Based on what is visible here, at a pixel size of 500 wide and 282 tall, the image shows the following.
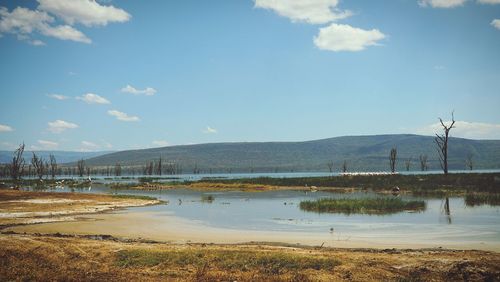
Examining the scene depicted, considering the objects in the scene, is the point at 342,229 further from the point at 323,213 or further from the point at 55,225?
the point at 55,225

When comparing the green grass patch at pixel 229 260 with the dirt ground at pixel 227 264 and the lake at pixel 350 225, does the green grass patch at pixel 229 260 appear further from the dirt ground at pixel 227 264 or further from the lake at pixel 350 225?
the lake at pixel 350 225

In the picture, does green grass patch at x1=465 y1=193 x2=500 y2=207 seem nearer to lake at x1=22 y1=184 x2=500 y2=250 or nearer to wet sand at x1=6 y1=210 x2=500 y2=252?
lake at x1=22 y1=184 x2=500 y2=250

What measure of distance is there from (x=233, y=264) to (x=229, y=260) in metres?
0.42

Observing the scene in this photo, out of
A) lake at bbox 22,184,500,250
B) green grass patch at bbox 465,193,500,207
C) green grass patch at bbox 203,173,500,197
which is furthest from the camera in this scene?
green grass patch at bbox 203,173,500,197

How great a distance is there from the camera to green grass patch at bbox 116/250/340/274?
13688 mm

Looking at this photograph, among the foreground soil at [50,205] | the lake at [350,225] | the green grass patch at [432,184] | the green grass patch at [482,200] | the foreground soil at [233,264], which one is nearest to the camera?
the foreground soil at [233,264]

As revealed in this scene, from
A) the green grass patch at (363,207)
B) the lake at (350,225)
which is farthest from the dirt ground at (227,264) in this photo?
the green grass patch at (363,207)

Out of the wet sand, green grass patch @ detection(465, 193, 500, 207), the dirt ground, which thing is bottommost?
the wet sand

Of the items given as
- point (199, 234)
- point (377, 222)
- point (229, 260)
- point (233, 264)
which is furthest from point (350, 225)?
point (233, 264)

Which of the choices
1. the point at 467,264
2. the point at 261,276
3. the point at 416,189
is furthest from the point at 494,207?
the point at 261,276

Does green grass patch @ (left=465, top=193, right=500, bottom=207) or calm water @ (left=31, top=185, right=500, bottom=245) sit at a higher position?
green grass patch @ (left=465, top=193, right=500, bottom=207)

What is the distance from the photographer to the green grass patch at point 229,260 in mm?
13688

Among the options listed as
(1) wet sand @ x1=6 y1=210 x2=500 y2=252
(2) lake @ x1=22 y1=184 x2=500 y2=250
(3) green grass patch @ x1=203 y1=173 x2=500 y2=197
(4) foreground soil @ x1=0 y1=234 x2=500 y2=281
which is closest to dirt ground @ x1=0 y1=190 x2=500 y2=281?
(4) foreground soil @ x1=0 y1=234 x2=500 y2=281

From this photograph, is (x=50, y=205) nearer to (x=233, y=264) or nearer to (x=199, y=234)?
(x=199, y=234)
